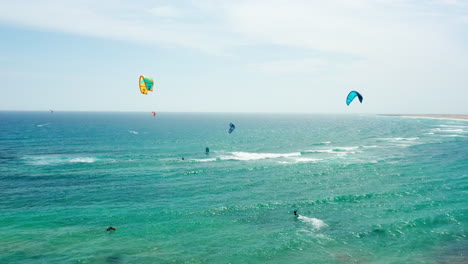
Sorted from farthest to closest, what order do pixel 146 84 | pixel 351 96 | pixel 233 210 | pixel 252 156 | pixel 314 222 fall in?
pixel 252 156, pixel 146 84, pixel 351 96, pixel 233 210, pixel 314 222

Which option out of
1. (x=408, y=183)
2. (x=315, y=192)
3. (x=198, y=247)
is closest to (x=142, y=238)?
(x=198, y=247)

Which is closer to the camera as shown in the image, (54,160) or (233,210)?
(233,210)

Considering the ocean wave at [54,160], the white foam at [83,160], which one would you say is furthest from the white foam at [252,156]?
the ocean wave at [54,160]

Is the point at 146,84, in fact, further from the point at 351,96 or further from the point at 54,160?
the point at 54,160

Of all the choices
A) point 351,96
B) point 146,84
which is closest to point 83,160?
point 146,84

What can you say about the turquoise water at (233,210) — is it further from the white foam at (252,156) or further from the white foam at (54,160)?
the white foam at (252,156)

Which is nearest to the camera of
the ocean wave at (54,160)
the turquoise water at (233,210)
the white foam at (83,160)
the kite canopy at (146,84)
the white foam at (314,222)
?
the turquoise water at (233,210)
